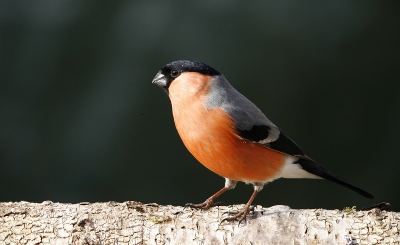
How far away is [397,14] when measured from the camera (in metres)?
3.43

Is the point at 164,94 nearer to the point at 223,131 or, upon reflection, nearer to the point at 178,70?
the point at 178,70

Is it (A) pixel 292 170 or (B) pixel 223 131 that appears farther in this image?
(A) pixel 292 170

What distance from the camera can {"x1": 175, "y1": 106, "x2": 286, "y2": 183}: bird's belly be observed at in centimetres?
228

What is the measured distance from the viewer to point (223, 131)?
229 centimetres

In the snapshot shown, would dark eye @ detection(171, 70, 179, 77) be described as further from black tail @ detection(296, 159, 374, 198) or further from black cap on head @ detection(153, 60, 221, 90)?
black tail @ detection(296, 159, 374, 198)

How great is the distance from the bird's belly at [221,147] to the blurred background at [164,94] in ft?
3.27

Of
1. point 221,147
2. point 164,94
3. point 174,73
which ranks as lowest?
point 221,147

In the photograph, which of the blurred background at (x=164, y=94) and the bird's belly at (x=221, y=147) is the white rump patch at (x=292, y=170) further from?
the blurred background at (x=164, y=94)

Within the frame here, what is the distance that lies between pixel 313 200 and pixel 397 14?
3.80ft

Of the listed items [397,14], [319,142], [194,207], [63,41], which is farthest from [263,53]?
[194,207]

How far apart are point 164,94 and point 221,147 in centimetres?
115

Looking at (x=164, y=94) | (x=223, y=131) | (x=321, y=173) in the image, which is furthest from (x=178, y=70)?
(x=164, y=94)

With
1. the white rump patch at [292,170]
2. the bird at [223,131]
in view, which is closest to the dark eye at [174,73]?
the bird at [223,131]

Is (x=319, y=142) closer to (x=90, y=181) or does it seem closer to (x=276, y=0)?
(x=276, y=0)
